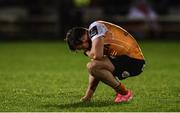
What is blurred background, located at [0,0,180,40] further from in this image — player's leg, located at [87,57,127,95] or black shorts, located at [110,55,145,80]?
player's leg, located at [87,57,127,95]

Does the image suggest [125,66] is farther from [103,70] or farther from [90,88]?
[90,88]

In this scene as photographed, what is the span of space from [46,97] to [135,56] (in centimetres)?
182

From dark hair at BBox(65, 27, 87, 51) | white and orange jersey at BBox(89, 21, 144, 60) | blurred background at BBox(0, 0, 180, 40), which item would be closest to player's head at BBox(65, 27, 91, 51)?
dark hair at BBox(65, 27, 87, 51)

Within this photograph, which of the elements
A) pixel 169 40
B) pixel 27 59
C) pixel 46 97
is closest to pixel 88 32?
pixel 46 97

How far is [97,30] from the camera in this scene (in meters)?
11.2

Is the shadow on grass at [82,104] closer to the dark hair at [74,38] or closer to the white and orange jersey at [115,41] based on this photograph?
the white and orange jersey at [115,41]

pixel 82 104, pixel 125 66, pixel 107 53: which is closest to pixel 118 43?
pixel 107 53

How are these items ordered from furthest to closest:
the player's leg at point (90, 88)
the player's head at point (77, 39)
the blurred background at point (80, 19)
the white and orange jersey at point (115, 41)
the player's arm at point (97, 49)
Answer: the blurred background at point (80, 19) < the player's leg at point (90, 88) < the white and orange jersey at point (115, 41) < the player's arm at point (97, 49) < the player's head at point (77, 39)

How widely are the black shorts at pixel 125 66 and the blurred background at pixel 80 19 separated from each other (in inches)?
879

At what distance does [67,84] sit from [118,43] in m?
3.62

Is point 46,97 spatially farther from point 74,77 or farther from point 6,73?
point 6,73

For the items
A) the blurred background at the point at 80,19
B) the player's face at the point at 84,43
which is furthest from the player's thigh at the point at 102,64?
the blurred background at the point at 80,19

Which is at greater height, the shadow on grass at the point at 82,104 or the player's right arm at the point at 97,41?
the player's right arm at the point at 97,41

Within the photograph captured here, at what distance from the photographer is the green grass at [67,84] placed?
442 inches
